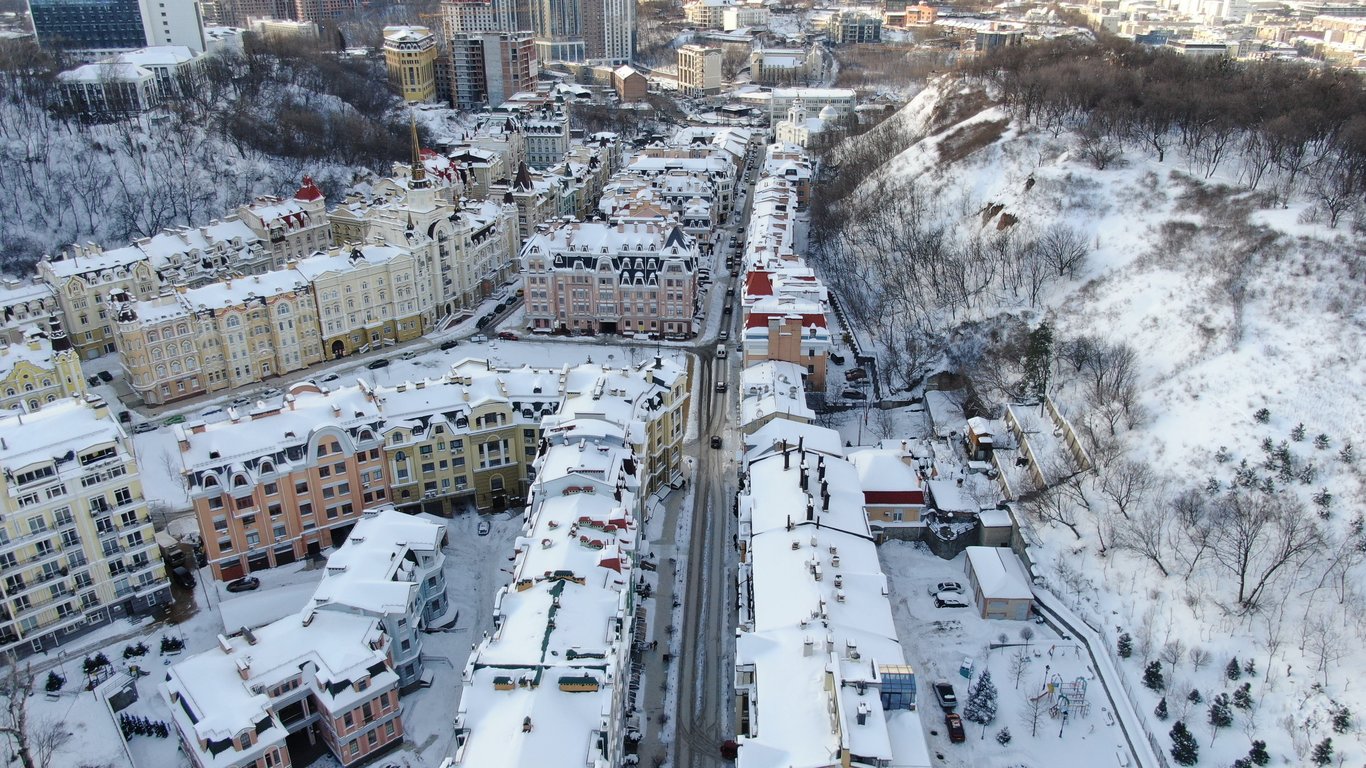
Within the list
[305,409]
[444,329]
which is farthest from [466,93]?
[305,409]

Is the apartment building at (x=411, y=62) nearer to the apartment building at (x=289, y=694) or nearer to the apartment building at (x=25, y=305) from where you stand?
the apartment building at (x=25, y=305)

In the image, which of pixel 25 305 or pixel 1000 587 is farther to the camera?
pixel 25 305

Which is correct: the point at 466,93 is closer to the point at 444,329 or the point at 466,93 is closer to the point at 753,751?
the point at 444,329

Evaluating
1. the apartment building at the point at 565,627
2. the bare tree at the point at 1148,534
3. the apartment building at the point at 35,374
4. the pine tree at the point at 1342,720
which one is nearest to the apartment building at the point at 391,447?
the apartment building at the point at 565,627

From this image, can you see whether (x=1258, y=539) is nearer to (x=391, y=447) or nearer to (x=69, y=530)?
(x=391, y=447)

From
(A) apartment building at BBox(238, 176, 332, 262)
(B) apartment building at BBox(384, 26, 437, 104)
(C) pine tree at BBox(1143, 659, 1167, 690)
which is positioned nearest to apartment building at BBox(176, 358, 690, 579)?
(C) pine tree at BBox(1143, 659, 1167, 690)

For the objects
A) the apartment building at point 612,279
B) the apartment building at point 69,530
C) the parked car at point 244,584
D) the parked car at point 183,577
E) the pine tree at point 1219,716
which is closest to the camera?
the pine tree at point 1219,716

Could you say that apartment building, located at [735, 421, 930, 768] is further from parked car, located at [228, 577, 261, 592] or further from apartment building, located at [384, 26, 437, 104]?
apartment building, located at [384, 26, 437, 104]

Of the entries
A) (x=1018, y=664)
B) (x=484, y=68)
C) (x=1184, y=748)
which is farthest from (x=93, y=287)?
(x=484, y=68)
